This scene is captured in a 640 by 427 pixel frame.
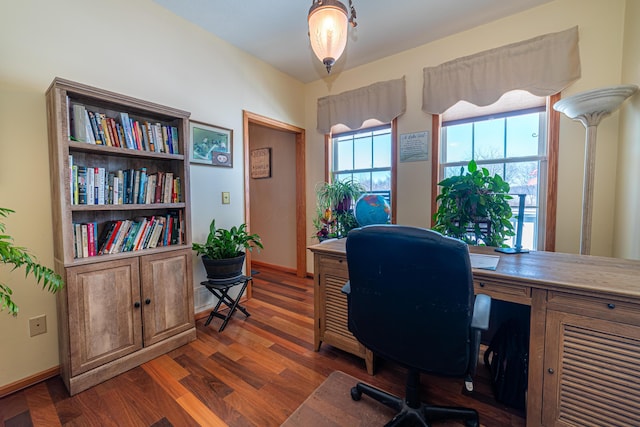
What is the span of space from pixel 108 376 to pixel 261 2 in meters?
2.92

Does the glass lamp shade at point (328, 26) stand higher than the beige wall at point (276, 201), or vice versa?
the glass lamp shade at point (328, 26)

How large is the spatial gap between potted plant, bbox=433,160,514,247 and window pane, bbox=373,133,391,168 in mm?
1123

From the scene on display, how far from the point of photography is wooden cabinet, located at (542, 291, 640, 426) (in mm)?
1041

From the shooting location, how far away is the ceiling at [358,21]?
215 centimetres

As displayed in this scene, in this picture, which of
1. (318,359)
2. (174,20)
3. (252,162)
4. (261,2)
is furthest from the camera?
(252,162)

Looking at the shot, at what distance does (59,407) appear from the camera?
148 cm

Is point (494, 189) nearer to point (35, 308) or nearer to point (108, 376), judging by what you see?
point (108, 376)

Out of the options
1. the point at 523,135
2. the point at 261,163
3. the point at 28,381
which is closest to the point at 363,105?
the point at 523,135

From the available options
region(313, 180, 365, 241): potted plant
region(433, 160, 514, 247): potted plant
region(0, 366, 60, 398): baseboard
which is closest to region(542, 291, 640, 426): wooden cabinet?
region(433, 160, 514, 247): potted plant

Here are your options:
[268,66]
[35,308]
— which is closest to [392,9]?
[268,66]

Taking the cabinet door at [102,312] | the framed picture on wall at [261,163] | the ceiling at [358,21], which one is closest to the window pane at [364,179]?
the ceiling at [358,21]

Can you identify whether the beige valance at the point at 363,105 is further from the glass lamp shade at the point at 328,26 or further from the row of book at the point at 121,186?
the row of book at the point at 121,186

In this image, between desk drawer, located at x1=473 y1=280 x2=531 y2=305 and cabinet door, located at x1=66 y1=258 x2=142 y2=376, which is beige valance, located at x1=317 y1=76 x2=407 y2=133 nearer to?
desk drawer, located at x1=473 y1=280 x2=531 y2=305

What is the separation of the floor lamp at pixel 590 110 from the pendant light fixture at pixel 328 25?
1522 millimetres
